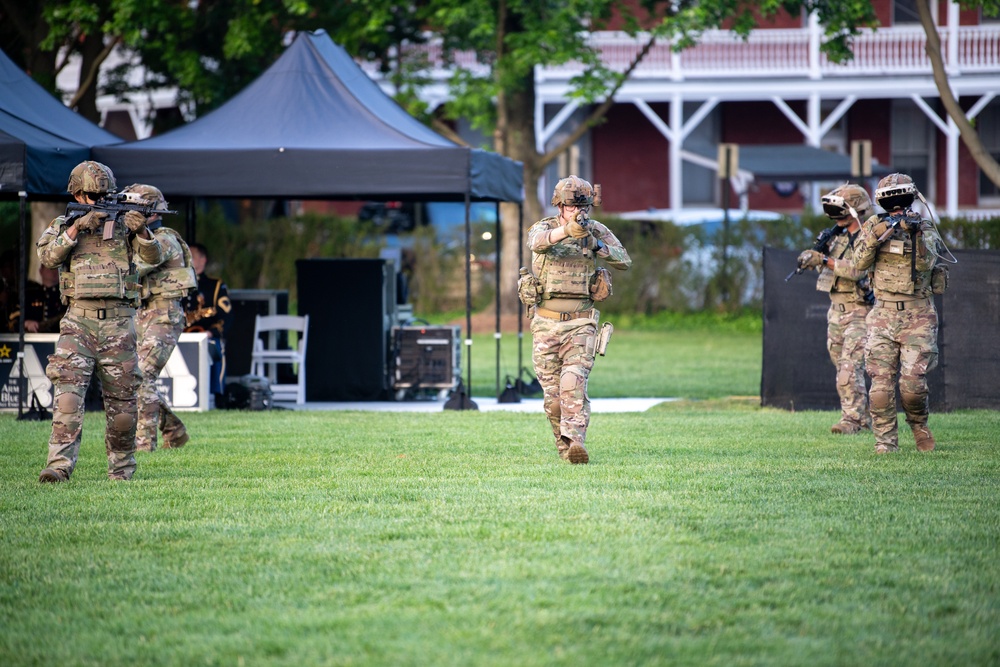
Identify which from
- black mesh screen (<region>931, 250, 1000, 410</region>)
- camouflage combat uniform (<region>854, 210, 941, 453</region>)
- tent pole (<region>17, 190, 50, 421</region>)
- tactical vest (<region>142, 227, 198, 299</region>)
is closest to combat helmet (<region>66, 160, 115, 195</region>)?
tactical vest (<region>142, 227, 198, 299</region>)

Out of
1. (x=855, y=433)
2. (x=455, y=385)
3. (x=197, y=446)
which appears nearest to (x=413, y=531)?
(x=197, y=446)

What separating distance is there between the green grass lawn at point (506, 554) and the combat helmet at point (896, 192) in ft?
5.96

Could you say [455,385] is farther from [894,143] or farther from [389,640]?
[894,143]

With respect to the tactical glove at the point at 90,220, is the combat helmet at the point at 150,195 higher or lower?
higher

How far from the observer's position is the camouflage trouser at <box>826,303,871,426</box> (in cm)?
1090

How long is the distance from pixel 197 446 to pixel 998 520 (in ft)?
19.6

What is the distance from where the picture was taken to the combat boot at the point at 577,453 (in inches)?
359

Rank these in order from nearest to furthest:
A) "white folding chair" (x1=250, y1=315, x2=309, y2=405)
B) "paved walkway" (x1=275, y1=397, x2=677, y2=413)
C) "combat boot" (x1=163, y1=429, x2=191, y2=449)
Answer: "combat boot" (x1=163, y1=429, x2=191, y2=449)
"paved walkway" (x1=275, y1=397, x2=677, y2=413)
"white folding chair" (x1=250, y1=315, x2=309, y2=405)

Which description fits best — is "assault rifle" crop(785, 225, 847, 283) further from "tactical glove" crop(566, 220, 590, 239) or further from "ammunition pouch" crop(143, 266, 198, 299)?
"ammunition pouch" crop(143, 266, 198, 299)

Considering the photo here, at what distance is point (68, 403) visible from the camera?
827cm

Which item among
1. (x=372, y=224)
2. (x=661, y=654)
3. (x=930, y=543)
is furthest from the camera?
(x=372, y=224)

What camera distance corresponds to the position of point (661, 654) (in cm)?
480

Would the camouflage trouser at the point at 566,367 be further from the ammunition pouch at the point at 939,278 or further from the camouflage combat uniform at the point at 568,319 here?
the ammunition pouch at the point at 939,278

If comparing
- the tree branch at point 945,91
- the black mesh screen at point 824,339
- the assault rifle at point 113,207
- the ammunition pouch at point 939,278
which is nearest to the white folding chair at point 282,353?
the black mesh screen at point 824,339
